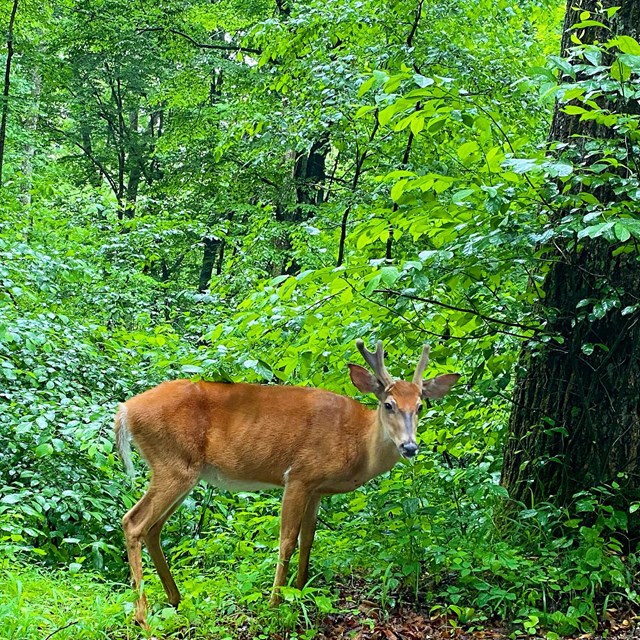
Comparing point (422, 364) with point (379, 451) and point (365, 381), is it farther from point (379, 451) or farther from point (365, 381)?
point (379, 451)

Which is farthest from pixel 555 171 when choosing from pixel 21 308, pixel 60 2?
pixel 60 2

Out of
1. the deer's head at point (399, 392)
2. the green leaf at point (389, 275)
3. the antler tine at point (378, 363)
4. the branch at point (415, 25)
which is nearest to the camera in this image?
the green leaf at point (389, 275)

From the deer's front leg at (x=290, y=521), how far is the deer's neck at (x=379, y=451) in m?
0.43

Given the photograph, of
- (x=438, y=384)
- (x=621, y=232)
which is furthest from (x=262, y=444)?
(x=621, y=232)

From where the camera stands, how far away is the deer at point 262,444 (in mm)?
4254

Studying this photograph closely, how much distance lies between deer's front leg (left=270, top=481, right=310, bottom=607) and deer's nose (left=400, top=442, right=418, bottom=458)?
2.48 feet

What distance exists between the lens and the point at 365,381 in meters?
4.24

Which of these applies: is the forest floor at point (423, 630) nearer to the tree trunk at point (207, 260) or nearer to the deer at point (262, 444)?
the deer at point (262, 444)

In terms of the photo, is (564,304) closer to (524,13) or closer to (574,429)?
(574,429)

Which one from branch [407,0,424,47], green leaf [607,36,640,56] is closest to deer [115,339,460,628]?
green leaf [607,36,640,56]

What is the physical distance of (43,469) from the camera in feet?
19.2

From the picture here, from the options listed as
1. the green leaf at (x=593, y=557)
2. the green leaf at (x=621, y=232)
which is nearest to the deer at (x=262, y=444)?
the green leaf at (x=593, y=557)

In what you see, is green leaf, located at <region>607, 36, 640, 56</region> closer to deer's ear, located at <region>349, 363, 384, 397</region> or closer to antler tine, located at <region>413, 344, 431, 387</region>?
antler tine, located at <region>413, 344, 431, 387</region>

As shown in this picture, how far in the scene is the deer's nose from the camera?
3.88 metres
